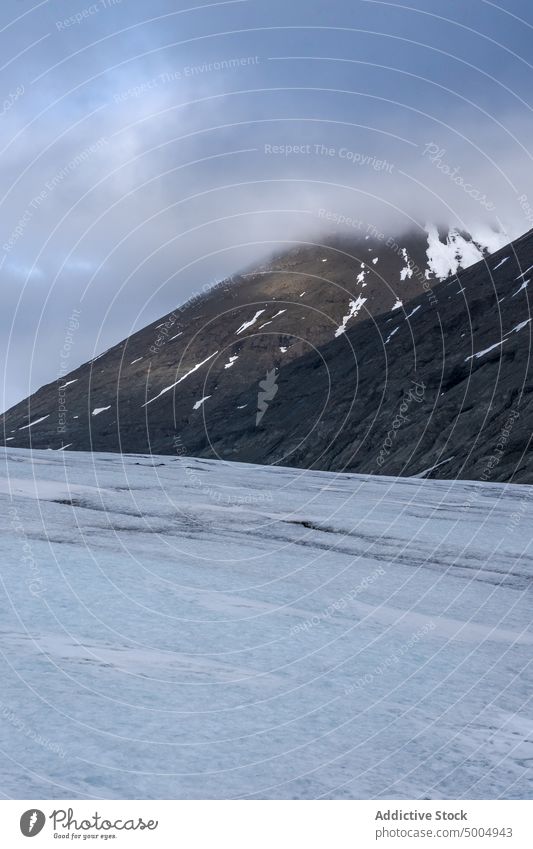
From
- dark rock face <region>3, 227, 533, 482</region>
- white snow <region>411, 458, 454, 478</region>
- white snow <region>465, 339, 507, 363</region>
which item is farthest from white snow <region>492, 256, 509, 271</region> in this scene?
white snow <region>411, 458, 454, 478</region>

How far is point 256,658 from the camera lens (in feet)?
26.5

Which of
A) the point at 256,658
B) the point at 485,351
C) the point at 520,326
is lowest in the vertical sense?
the point at 256,658

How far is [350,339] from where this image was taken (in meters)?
148

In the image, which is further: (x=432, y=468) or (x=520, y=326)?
(x=520, y=326)

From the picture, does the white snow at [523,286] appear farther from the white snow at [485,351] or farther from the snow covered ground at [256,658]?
the snow covered ground at [256,658]

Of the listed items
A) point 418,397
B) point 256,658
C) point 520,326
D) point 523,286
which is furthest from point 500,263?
point 256,658

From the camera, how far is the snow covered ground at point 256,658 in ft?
19.1

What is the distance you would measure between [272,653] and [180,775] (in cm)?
274

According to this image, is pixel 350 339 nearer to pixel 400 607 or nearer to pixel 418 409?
pixel 418 409

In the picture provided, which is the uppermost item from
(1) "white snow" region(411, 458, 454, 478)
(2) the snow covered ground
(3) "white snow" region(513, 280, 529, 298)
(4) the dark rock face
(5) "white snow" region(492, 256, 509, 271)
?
(5) "white snow" region(492, 256, 509, 271)

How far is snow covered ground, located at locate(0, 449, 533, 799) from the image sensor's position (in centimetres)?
582

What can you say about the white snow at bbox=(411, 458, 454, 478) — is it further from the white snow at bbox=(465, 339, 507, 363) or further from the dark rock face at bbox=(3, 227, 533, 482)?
the white snow at bbox=(465, 339, 507, 363)

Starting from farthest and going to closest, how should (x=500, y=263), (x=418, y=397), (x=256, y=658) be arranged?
(x=500, y=263), (x=418, y=397), (x=256, y=658)

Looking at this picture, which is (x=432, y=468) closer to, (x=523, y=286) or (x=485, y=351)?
(x=485, y=351)
